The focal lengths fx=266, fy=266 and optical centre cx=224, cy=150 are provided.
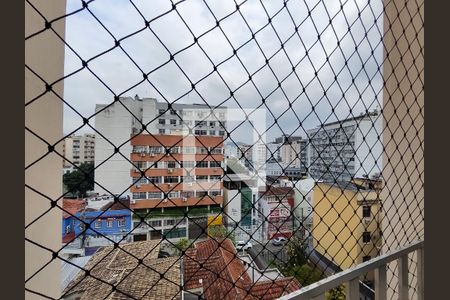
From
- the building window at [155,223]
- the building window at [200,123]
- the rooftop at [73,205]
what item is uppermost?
the building window at [200,123]

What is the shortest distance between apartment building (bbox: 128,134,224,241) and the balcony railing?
27 cm

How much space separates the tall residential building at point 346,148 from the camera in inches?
33.8

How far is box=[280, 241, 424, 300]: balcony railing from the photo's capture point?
0.65 meters

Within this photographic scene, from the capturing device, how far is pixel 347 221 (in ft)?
3.06

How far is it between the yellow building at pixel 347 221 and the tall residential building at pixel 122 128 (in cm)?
55

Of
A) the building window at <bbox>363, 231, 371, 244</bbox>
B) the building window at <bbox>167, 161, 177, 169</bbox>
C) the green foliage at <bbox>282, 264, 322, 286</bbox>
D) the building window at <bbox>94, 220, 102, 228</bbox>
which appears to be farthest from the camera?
the building window at <bbox>363, 231, 371, 244</bbox>

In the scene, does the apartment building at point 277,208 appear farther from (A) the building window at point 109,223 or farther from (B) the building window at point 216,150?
(A) the building window at point 109,223

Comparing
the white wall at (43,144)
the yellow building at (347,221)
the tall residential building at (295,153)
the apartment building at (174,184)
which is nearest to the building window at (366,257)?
the yellow building at (347,221)

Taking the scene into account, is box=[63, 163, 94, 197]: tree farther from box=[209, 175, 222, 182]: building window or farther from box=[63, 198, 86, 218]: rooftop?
box=[209, 175, 222, 182]: building window

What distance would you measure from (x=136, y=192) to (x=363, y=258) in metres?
0.78

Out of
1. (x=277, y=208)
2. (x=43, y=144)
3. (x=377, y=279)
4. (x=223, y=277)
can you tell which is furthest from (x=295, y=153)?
(x=43, y=144)

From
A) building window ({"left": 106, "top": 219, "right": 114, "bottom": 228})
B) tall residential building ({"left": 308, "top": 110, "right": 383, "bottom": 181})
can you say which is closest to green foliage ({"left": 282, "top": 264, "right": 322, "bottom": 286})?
tall residential building ({"left": 308, "top": 110, "right": 383, "bottom": 181})

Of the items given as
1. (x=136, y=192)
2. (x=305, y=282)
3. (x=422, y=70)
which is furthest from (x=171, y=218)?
(x=422, y=70)

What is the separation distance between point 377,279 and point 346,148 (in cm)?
43
